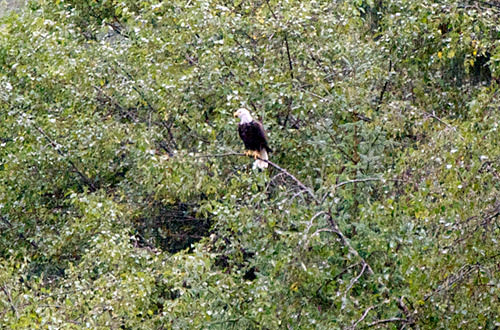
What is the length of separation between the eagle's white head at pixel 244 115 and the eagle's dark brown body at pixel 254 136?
0.12ft

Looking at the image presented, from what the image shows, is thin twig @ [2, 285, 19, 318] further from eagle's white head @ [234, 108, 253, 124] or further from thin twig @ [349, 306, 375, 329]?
thin twig @ [349, 306, 375, 329]

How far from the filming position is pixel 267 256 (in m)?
7.01

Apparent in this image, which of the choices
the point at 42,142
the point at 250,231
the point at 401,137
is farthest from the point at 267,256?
the point at 42,142

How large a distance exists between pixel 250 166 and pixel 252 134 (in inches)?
23.6

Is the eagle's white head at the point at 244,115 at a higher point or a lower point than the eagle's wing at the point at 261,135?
higher

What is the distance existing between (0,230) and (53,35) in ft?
8.15

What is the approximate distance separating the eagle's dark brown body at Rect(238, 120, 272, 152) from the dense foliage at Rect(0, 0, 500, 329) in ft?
0.72

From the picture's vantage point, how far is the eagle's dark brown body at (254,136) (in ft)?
28.0

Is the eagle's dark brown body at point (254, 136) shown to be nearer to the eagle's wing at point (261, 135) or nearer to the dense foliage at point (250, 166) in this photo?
the eagle's wing at point (261, 135)

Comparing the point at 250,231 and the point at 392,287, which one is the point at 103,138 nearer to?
the point at 250,231

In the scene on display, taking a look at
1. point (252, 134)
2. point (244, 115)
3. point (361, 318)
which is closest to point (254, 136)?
point (252, 134)

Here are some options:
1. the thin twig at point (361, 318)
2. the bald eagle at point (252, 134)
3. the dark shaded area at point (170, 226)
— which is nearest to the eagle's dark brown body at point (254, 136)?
the bald eagle at point (252, 134)

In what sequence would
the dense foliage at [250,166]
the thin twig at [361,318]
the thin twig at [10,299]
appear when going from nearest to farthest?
1. the thin twig at [361,318]
2. the dense foliage at [250,166]
3. the thin twig at [10,299]

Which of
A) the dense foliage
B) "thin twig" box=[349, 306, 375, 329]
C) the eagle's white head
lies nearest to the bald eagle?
the eagle's white head
